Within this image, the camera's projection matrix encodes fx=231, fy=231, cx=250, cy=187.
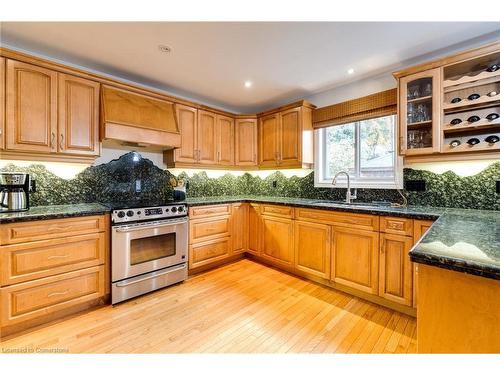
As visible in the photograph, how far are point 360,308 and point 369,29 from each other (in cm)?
245

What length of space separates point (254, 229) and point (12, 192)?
2.59 m

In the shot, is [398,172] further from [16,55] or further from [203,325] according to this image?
[16,55]

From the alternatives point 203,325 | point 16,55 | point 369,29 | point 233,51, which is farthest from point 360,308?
point 16,55

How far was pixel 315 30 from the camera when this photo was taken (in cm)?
188

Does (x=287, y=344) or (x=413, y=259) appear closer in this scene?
(x=413, y=259)

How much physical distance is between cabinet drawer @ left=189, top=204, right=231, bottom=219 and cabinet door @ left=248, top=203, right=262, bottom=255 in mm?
371

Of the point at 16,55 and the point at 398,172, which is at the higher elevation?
the point at 16,55

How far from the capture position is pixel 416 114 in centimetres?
230

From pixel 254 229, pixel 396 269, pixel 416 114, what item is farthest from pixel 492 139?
pixel 254 229

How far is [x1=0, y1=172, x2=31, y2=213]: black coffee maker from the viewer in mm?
1938

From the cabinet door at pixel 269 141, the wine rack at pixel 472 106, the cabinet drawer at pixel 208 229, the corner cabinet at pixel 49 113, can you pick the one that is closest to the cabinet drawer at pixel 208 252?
the cabinet drawer at pixel 208 229

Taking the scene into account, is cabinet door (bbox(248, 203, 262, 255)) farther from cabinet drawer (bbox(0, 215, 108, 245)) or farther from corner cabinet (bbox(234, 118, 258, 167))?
cabinet drawer (bbox(0, 215, 108, 245))
